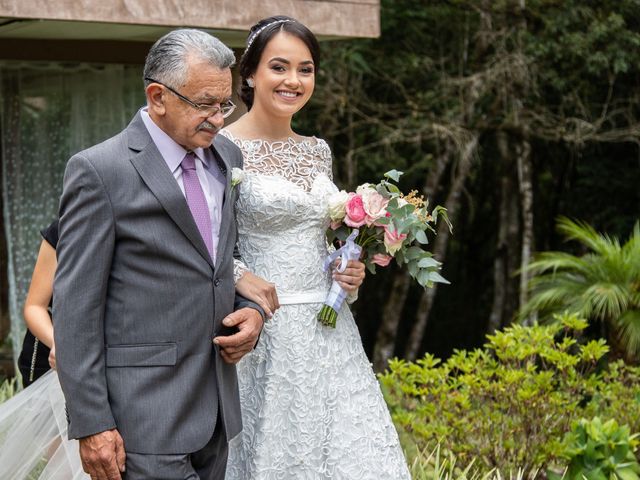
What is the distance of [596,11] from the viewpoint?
1056 centimetres

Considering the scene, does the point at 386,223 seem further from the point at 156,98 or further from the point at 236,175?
the point at 156,98

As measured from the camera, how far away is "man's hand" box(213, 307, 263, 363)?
2992 millimetres

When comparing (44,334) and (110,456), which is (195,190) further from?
(44,334)

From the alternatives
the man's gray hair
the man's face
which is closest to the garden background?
the man's face

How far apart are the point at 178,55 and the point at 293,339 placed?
4.25 ft

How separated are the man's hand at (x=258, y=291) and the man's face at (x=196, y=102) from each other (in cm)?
53

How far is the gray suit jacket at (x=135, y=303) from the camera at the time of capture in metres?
2.76

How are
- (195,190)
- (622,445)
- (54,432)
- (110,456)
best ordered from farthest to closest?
1. (622,445)
2. (54,432)
3. (195,190)
4. (110,456)

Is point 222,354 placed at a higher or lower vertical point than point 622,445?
higher

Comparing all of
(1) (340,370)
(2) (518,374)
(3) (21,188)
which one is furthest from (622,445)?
(3) (21,188)

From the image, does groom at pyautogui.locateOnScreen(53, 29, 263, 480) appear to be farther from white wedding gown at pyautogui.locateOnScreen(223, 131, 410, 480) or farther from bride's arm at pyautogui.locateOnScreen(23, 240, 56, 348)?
bride's arm at pyautogui.locateOnScreen(23, 240, 56, 348)

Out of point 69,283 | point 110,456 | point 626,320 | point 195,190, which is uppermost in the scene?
point 195,190

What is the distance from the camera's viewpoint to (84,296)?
109 inches

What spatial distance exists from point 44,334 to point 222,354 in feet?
3.11
